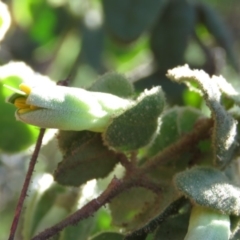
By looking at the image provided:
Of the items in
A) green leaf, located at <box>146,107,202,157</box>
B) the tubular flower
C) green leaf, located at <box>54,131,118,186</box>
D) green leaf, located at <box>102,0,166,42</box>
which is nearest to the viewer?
the tubular flower

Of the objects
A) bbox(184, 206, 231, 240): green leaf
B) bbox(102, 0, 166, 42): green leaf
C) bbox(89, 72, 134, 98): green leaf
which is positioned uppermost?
bbox(102, 0, 166, 42): green leaf

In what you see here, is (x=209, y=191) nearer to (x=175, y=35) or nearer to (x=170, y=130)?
(x=170, y=130)

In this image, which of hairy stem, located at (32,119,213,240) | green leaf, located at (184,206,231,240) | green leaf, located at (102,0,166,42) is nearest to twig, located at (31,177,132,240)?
hairy stem, located at (32,119,213,240)

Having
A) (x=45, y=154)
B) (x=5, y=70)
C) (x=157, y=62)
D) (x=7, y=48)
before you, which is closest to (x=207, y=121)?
(x=5, y=70)

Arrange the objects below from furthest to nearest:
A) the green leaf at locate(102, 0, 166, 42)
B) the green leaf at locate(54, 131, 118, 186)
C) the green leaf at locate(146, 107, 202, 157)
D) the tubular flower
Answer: the green leaf at locate(102, 0, 166, 42) < the green leaf at locate(146, 107, 202, 157) < the green leaf at locate(54, 131, 118, 186) < the tubular flower

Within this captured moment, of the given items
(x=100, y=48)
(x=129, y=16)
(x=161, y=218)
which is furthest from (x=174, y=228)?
(x=100, y=48)

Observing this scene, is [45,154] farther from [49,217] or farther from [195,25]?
[195,25]

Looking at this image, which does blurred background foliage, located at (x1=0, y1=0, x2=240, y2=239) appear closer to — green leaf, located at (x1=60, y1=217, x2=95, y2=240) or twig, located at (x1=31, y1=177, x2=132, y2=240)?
green leaf, located at (x1=60, y1=217, x2=95, y2=240)
